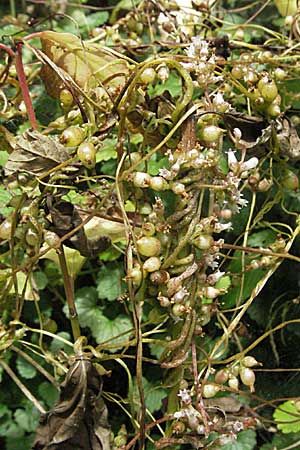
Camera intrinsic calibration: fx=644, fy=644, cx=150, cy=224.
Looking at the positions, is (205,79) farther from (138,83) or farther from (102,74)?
(102,74)

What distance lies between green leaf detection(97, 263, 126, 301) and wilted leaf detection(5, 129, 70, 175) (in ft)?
1.33

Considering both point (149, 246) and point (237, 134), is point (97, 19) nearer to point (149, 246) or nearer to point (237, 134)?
point (237, 134)

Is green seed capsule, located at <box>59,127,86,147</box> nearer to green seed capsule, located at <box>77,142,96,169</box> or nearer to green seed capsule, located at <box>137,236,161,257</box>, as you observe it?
green seed capsule, located at <box>77,142,96,169</box>

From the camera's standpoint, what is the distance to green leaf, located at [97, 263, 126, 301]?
1.14 m

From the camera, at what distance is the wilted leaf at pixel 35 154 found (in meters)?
0.76

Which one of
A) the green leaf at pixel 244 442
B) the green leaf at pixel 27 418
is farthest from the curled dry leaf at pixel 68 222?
the green leaf at pixel 27 418

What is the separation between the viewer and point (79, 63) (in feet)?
2.95

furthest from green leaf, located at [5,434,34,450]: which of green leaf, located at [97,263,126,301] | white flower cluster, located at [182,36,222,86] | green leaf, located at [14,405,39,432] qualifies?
white flower cluster, located at [182,36,222,86]

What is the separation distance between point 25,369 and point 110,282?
0.80 feet

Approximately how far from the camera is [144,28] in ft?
4.37

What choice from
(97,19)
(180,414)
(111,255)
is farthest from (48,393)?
(97,19)

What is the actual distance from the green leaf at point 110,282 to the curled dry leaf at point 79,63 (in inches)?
14.7

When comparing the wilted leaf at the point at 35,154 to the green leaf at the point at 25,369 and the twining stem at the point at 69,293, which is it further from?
the green leaf at the point at 25,369

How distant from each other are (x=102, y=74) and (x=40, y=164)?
0.20 metres
